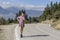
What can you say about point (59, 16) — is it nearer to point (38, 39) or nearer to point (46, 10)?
point (46, 10)

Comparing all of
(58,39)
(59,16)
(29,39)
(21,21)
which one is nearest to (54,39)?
(58,39)

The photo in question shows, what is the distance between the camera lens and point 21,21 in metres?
21.6

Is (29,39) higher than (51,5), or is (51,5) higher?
(29,39)

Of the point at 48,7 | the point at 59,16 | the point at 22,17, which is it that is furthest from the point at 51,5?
the point at 22,17

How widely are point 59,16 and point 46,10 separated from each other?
39.7 m

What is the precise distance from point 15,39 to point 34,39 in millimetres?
1399

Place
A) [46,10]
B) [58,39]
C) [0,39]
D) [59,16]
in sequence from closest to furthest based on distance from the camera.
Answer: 1. [58,39]
2. [0,39]
3. [59,16]
4. [46,10]

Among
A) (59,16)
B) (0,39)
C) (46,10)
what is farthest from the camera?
(46,10)

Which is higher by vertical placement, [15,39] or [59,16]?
[15,39]

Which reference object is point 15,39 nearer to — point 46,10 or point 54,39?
point 54,39

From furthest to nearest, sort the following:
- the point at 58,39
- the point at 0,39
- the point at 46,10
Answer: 1. the point at 46,10
2. the point at 0,39
3. the point at 58,39

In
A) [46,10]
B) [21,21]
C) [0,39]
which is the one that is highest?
[21,21]

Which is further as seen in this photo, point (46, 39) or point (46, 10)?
point (46, 10)

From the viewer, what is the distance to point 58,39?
1978 cm
